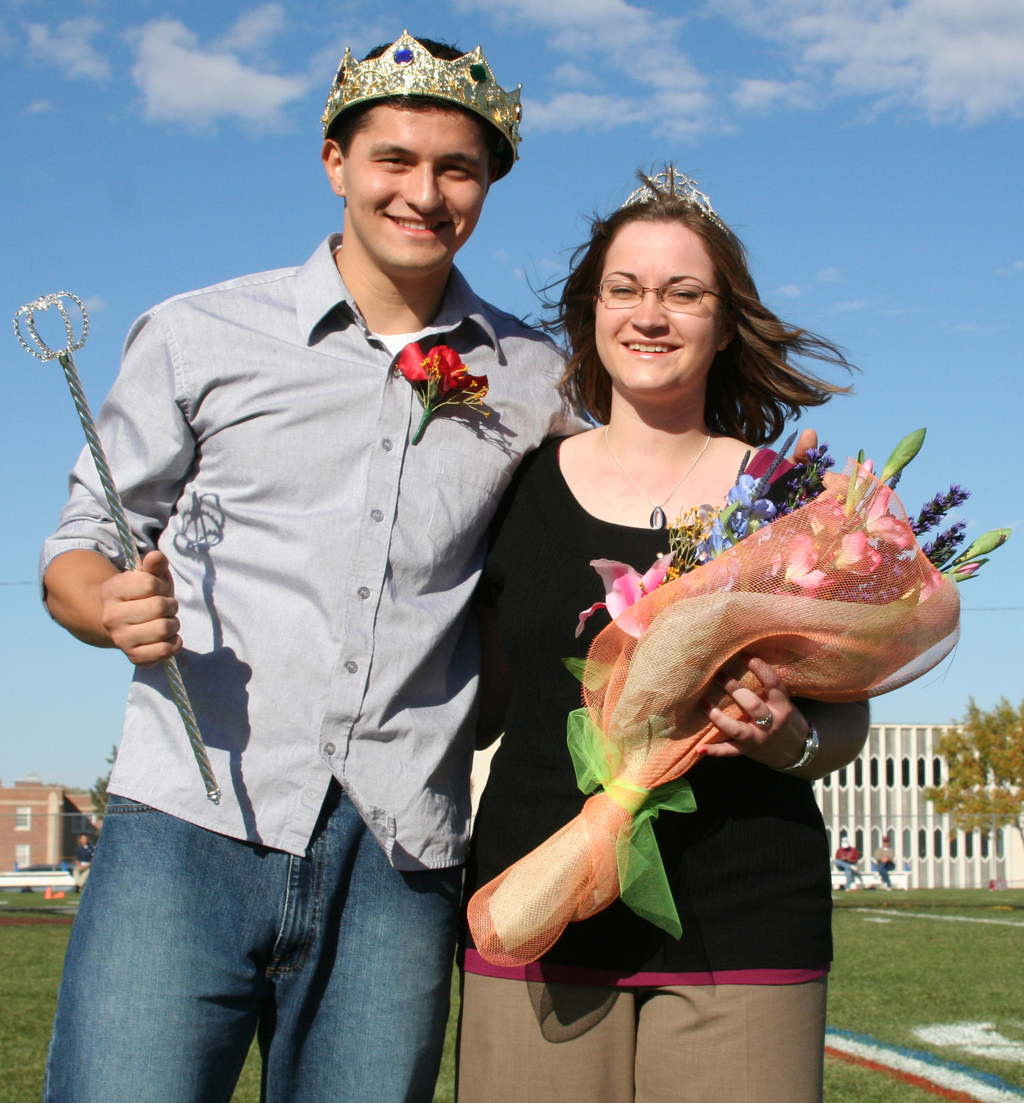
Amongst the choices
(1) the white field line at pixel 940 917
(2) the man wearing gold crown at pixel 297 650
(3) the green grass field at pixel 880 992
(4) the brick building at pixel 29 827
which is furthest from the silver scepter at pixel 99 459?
(4) the brick building at pixel 29 827

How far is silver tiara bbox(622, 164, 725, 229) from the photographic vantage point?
2.85 metres

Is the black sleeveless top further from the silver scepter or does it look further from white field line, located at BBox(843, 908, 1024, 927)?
white field line, located at BBox(843, 908, 1024, 927)

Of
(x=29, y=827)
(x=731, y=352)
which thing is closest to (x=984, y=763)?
(x=731, y=352)

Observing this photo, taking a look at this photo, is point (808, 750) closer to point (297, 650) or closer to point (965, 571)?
point (965, 571)

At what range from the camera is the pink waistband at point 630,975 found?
7.30 feet

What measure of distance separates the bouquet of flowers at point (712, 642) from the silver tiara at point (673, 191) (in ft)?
2.71

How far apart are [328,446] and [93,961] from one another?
3.59ft

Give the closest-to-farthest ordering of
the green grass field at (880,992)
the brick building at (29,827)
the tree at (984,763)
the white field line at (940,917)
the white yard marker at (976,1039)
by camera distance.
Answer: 1. the green grass field at (880,992)
2. the white yard marker at (976,1039)
3. the white field line at (940,917)
4. the tree at (984,763)
5. the brick building at (29,827)

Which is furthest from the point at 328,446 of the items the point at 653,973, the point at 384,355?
the point at 653,973

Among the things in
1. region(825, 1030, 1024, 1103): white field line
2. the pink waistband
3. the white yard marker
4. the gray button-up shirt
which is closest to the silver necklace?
the gray button-up shirt

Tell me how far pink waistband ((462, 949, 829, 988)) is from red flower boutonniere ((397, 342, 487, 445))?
1111 mm

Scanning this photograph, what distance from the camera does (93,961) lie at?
7.23 feet

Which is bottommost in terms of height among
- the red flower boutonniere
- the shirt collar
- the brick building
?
the brick building

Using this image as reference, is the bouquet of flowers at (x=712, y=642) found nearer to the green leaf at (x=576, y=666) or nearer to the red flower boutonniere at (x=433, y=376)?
the green leaf at (x=576, y=666)
